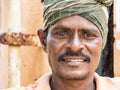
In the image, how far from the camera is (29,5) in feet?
11.5

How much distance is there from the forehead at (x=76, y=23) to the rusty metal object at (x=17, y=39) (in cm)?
111

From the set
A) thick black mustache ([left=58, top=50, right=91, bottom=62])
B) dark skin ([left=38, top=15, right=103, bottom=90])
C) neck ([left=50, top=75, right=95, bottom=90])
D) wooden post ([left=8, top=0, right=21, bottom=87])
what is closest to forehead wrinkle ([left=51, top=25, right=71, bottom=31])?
dark skin ([left=38, top=15, right=103, bottom=90])

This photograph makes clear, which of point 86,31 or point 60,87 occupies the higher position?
point 86,31

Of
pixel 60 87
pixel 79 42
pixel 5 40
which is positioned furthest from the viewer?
pixel 5 40

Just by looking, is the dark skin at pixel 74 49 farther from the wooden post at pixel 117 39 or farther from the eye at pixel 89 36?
the wooden post at pixel 117 39

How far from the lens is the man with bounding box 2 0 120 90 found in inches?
92.3

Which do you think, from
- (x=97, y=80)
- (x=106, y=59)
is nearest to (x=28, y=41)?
(x=106, y=59)

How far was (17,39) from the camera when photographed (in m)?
3.48

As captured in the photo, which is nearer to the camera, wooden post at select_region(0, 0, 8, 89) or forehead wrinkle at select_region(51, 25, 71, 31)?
forehead wrinkle at select_region(51, 25, 71, 31)

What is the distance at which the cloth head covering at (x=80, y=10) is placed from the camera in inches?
93.3

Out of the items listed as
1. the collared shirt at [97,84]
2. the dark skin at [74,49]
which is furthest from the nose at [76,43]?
the collared shirt at [97,84]

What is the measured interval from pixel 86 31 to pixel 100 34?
91mm

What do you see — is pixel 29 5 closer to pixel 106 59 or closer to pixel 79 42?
pixel 106 59

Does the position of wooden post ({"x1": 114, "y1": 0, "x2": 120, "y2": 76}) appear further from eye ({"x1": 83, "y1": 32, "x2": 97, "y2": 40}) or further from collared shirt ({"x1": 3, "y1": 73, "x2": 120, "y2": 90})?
eye ({"x1": 83, "y1": 32, "x2": 97, "y2": 40})
